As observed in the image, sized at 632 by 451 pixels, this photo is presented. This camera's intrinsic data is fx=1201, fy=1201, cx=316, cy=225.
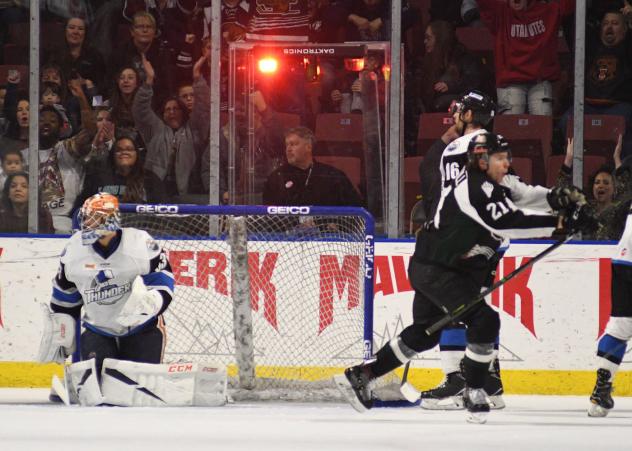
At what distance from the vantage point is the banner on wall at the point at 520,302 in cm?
567

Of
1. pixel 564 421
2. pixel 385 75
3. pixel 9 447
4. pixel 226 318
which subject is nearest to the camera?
pixel 9 447

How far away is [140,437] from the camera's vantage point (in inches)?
148

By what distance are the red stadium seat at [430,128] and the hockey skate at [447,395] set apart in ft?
5.36

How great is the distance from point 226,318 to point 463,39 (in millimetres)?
2231

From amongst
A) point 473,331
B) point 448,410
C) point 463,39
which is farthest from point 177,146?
point 473,331

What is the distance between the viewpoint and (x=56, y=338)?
193 inches

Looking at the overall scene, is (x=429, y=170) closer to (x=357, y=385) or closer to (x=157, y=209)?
(x=157, y=209)

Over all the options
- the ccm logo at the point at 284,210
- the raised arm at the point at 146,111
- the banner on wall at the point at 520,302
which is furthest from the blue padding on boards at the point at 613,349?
the raised arm at the point at 146,111

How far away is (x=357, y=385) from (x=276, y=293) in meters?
1.43

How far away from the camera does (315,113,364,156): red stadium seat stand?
21.0 feet

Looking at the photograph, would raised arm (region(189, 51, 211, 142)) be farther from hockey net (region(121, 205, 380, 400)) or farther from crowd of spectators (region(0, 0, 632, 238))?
hockey net (region(121, 205, 380, 400))

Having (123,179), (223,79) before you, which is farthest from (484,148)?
(123,179)

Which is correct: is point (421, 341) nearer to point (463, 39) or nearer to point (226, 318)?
point (226, 318)

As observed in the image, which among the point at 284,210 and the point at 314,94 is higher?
the point at 314,94
